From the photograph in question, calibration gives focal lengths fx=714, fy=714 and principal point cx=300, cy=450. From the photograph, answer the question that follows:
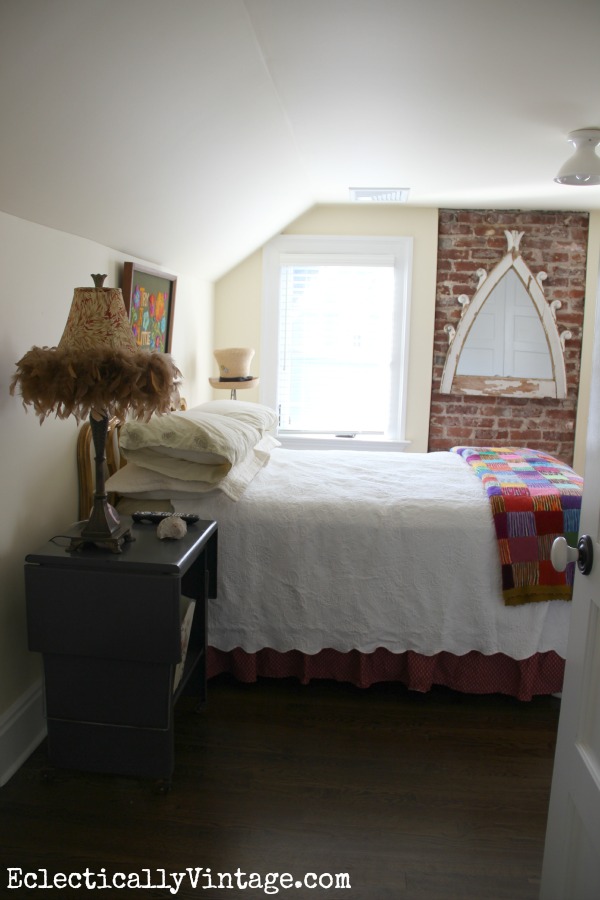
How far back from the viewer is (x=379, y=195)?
14.1ft

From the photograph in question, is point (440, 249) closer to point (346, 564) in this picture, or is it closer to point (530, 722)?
point (346, 564)

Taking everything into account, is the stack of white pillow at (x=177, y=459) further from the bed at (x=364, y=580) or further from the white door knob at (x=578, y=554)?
the white door knob at (x=578, y=554)

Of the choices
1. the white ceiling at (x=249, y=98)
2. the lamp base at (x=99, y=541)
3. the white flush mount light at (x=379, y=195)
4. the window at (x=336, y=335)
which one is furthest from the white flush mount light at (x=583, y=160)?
the lamp base at (x=99, y=541)

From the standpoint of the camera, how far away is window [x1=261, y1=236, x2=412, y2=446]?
4812mm

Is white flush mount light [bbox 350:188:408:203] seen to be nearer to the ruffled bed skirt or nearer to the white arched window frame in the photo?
the white arched window frame

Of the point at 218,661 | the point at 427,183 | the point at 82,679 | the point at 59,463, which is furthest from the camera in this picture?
the point at 427,183

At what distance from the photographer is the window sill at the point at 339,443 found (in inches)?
192

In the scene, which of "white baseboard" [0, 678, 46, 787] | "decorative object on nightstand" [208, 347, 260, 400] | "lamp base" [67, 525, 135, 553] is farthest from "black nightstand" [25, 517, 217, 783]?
"decorative object on nightstand" [208, 347, 260, 400]

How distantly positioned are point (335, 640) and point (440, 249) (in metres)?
3.06

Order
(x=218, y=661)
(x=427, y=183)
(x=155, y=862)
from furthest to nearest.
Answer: (x=427, y=183), (x=218, y=661), (x=155, y=862)

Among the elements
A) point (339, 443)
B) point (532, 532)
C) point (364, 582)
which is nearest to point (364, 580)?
point (364, 582)

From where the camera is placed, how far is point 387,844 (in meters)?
1.90

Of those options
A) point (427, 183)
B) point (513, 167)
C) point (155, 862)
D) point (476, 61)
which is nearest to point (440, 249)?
point (427, 183)

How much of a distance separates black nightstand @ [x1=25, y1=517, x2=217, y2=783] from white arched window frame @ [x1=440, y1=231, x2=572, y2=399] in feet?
10.1
